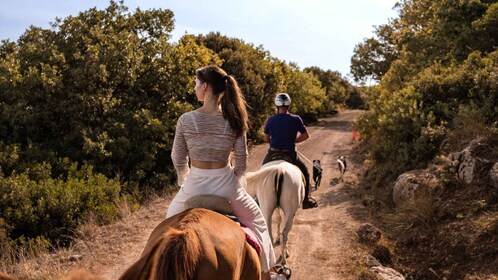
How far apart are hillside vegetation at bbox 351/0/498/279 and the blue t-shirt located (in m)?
2.52

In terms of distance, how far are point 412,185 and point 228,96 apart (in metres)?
7.27

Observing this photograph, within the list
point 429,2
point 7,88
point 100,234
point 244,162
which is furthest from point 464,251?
point 429,2

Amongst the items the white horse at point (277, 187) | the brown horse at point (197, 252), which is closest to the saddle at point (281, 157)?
the white horse at point (277, 187)

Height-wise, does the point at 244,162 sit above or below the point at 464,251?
above

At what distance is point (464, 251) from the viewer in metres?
7.24

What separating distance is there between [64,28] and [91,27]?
0.94m

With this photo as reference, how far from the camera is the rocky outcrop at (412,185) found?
31.4 feet

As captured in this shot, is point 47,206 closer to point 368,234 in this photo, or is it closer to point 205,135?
point 368,234

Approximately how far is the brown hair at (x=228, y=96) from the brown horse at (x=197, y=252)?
0.86 meters

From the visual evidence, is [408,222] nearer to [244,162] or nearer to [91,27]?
[244,162]

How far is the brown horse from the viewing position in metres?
2.47

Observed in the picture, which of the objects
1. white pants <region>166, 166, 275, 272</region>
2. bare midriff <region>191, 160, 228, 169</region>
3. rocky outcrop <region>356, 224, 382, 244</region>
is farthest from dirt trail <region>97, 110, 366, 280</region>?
bare midriff <region>191, 160, 228, 169</region>

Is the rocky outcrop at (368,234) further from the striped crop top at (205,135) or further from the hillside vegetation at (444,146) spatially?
the striped crop top at (205,135)

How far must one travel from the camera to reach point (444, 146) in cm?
1088
